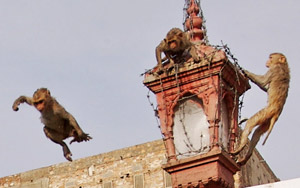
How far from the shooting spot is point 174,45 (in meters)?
9.41

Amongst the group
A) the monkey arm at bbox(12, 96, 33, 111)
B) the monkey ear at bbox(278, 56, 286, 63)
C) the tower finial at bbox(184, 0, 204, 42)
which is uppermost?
the tower finial at bbox(184, 0, 204, 42)

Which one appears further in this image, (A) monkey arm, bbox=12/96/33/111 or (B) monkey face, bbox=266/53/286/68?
(A) monkey arm, bbox=12/96/33/111

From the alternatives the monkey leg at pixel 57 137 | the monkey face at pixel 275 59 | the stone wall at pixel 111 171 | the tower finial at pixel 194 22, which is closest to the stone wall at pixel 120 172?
the stone wall at pixel 111 171

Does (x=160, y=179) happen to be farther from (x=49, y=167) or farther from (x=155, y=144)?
(x=49, y=167)

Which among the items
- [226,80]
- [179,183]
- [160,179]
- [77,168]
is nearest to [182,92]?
[226,80]

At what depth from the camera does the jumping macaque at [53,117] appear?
9453 mm

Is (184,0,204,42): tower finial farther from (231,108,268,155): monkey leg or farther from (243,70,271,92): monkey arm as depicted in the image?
(231,108,268,155): monkey leg

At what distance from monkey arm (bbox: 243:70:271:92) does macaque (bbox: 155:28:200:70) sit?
0.71 meters

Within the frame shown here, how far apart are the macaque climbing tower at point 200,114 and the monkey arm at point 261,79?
0.73 feet

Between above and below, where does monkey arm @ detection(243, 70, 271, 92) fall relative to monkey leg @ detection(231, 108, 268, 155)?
above

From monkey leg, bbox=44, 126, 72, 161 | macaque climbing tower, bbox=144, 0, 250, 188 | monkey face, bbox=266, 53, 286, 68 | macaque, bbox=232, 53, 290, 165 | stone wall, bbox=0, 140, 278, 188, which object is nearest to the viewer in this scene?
macaque climbing tower, bbox=144, 0, 250, 188

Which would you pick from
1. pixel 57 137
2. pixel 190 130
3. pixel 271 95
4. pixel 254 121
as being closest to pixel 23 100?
pixel 57 137

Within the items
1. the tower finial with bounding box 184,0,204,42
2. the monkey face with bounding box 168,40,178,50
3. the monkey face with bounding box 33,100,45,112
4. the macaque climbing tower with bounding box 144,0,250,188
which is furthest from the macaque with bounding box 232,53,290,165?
the monkey face with bounding box 33,100,45,112

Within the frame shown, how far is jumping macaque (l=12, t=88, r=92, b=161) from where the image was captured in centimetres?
945
